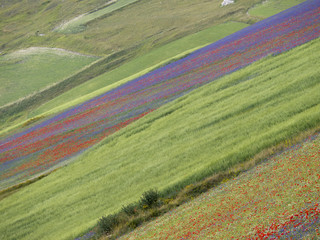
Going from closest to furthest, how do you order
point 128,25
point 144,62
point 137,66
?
point 137,66
point 144,62
point 128,25

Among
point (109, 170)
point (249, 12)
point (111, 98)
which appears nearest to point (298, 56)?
point (109, 170)

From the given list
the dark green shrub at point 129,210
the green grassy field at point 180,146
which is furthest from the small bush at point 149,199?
the green grassy field at point 180,146

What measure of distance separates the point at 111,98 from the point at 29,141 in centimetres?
1289

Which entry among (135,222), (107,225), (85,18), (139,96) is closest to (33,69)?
(85,18)

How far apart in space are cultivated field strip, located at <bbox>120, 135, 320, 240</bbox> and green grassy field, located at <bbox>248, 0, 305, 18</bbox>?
57.7 metres

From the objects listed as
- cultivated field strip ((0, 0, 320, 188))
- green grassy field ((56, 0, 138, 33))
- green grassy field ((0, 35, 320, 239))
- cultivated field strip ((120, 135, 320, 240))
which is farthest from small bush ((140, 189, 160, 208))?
green grassy field ((56, 0, 138, 33))

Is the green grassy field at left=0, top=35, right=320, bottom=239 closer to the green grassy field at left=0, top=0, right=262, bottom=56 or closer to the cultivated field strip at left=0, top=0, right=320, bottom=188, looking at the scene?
the cultivated field strip at left=0, top=0, right=320, bottom=188

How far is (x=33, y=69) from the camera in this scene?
101 meters

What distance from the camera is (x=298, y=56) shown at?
101ft

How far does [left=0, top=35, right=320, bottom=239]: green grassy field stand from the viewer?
770 inches

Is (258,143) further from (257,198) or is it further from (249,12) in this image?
(249,12)

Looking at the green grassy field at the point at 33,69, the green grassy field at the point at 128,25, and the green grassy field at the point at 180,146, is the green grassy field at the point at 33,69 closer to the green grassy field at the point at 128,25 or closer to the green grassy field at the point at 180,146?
the green grassy field at the point at 128,25

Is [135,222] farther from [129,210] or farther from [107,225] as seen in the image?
[107,225]

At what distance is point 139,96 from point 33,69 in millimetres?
64851
